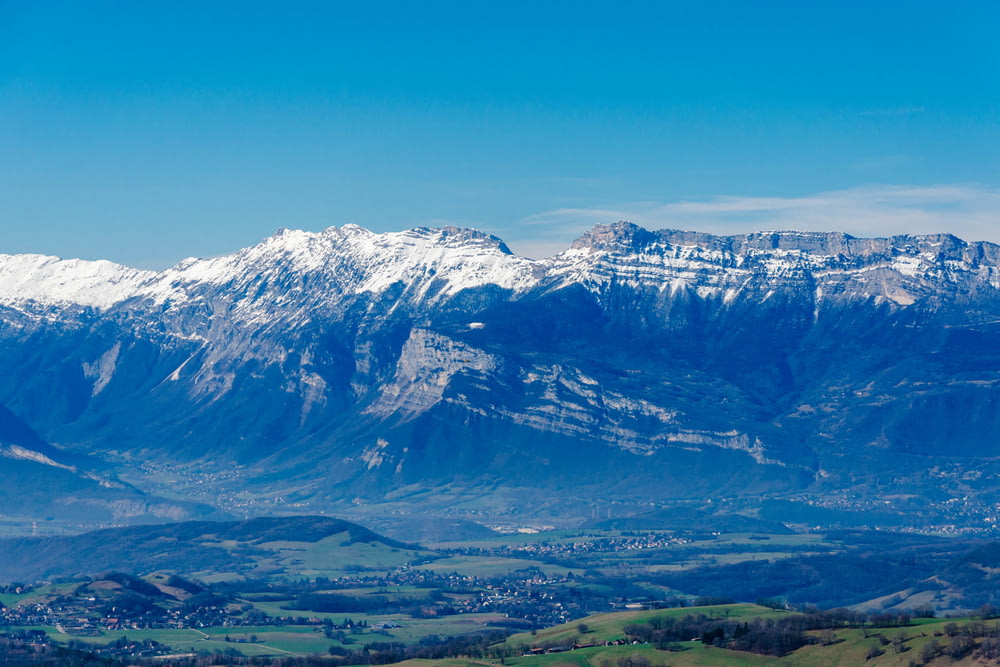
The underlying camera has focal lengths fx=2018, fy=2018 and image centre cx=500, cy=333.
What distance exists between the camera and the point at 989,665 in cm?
17262

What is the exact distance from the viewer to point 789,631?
199750 millimetres

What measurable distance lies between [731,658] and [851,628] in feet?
48.3

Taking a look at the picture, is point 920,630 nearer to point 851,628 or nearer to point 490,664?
point 851,628

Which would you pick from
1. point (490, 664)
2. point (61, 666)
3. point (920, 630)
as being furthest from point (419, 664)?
point (920, 630)

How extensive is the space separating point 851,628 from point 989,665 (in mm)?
27467

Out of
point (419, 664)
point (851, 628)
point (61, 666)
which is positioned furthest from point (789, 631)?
point (61, 666)

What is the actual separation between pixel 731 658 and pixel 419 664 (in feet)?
98.9

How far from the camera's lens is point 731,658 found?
630 feet

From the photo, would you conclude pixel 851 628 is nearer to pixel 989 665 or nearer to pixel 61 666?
pixel 989 665

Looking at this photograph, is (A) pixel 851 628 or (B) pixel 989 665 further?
(A) pixel 851 628

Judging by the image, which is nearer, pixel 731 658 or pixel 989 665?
pixel 989 665

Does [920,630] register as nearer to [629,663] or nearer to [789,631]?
[789,631]

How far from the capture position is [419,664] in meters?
196

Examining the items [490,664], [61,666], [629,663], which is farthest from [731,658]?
[61,666]
